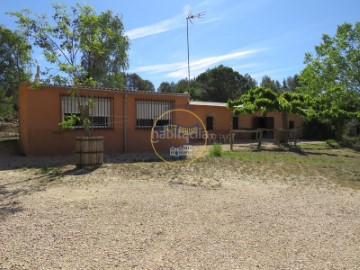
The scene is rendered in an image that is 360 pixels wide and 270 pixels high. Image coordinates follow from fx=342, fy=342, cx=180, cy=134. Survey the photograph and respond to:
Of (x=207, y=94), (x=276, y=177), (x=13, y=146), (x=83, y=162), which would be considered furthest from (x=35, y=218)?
(x=207, y=94)

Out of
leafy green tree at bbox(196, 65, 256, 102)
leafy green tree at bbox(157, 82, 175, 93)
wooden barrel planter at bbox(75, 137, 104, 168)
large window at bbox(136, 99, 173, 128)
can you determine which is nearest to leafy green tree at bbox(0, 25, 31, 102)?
large window at bbox(136, 99, 173, 128)

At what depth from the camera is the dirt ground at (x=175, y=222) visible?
3.90 meters

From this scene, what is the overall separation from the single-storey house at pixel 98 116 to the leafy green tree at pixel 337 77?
12088mm

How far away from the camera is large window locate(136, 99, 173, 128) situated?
1523 centimetres

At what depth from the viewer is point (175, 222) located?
5.18 metres

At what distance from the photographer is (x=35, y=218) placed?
523cm

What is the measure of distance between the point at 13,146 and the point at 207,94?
37.2 metres

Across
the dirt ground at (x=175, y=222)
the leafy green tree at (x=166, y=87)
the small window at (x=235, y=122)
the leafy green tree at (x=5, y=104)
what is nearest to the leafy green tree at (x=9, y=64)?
the leafy green tree at (x=5, y=104)

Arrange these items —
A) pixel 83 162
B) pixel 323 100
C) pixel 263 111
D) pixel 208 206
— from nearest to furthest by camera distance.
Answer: pixel 208 206
pixel 83 162
pixel 263 111
pixel 323 100

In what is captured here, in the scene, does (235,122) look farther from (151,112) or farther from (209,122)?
(151,112)

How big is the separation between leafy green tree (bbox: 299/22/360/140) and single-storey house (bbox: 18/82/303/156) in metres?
12.1

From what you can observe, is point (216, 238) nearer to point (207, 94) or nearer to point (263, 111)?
point (263, 111)

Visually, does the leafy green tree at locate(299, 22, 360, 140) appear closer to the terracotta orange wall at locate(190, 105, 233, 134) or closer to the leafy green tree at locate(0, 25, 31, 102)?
the terracotta orange wall at locate(190, 105, 233, 134)

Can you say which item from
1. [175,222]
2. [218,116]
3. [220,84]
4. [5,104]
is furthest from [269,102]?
[220,84]
